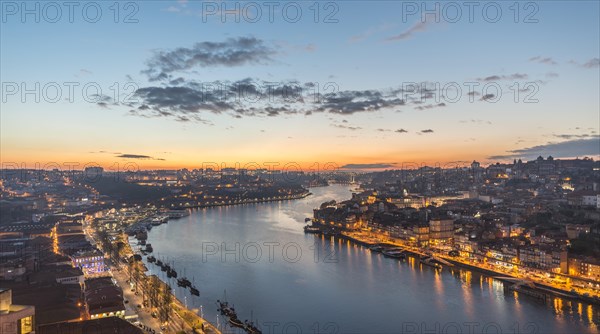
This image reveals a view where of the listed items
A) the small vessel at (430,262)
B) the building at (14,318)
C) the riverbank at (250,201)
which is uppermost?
the building at (14,318)

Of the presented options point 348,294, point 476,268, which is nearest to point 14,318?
point 348,294

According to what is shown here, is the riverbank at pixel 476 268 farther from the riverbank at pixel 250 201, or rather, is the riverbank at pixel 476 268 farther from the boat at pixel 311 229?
the riverbank at pixel 250 201

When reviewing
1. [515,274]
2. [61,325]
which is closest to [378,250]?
[515,274]

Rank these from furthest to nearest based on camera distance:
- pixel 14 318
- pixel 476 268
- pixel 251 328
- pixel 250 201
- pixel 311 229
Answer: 1. pixel 250 201
2. pixel 311 229
3. pixel 476 268
4. pixel 251 328
5. pixel 14 318

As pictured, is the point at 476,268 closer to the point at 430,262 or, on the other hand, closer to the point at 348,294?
the point at 430,262

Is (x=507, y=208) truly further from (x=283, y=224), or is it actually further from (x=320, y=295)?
(x=320, y=295)

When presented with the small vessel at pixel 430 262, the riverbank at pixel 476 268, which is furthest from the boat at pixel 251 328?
the small vessel at pixel 430 262

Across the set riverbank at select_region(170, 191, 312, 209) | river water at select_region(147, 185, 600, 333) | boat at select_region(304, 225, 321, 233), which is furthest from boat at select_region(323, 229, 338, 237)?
riverbank at select_region(170, 191, 312, 209)
